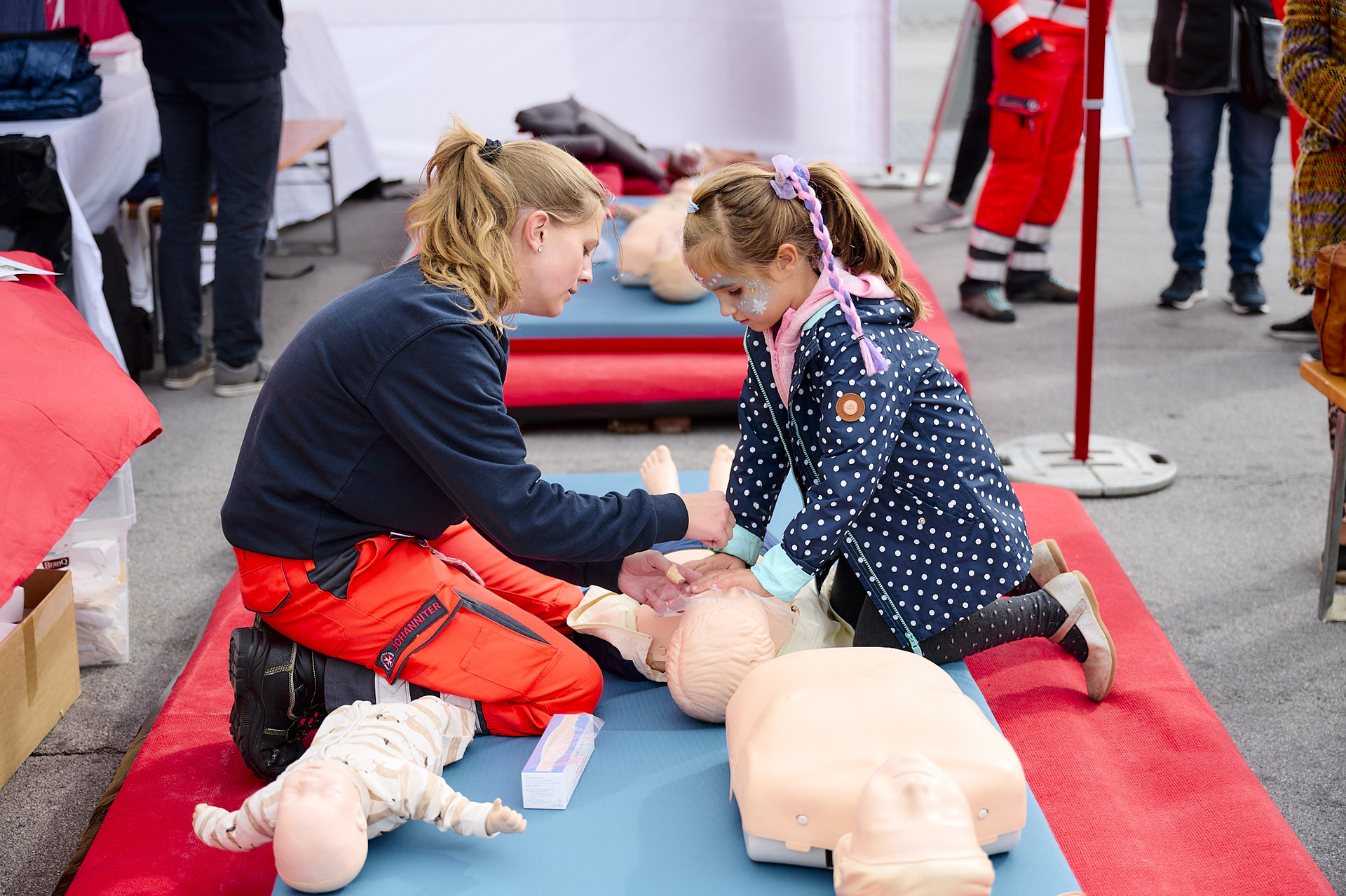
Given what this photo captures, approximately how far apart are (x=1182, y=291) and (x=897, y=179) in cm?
236

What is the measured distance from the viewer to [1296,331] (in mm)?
3984

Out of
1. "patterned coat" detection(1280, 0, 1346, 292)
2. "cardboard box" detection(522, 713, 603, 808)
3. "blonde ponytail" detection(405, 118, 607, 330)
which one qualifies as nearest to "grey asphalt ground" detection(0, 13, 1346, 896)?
"cardboard box" detection(522, 713, 603, 808)

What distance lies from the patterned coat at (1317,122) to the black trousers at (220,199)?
2.69 metres

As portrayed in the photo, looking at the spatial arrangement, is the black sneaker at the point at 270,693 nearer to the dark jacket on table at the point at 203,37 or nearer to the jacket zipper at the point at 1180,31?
the dark jacket on table at the point at 203,37

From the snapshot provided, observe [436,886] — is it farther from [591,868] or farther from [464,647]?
[464,647]

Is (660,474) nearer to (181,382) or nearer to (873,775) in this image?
(873,775)

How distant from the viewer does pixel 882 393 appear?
1621 millimetres

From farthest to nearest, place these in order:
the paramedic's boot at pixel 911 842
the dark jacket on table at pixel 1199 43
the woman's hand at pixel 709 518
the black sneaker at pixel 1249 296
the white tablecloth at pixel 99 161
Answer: the black sneaker at pixel 1249 296 → the dark jacket on table at pixel 1199 43 → the white tablecloth at pixel 99 161 → the woman's hand at pixel 709 518 → the paramedic's boot at pixel 911 842

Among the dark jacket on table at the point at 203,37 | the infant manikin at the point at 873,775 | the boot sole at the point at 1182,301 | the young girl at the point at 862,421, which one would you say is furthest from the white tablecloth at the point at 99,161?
the boot sole at the point at 1182,301

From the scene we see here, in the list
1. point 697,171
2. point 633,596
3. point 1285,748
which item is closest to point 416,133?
point 697,171

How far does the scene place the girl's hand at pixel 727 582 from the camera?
1737 mm

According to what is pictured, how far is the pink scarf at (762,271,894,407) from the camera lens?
169 centimetres

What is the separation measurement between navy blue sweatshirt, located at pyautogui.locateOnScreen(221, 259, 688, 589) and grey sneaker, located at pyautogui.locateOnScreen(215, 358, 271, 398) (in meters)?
2.08

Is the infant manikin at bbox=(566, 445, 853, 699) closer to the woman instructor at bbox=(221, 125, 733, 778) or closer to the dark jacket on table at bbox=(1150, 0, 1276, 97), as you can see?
the woman instructor at bbox=(221, 125, 733, 778)
